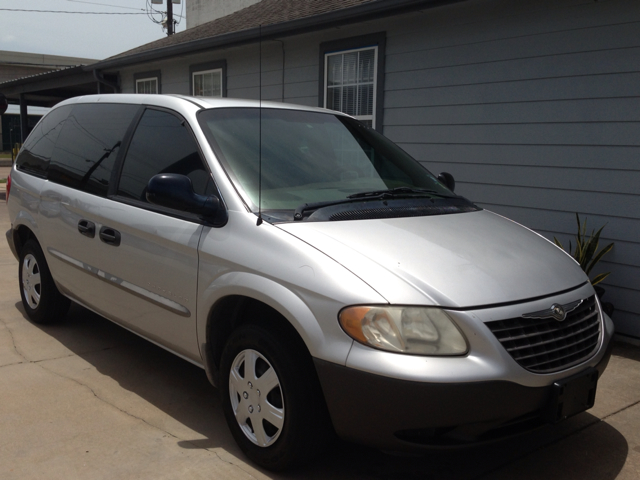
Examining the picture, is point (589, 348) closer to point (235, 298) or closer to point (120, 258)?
point (235, 298)

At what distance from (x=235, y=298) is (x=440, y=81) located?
4.69 m

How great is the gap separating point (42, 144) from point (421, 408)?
156 inches

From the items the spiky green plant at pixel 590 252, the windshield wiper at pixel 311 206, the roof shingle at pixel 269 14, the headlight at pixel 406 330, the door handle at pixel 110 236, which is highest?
the roof shingle at pixel 269 14

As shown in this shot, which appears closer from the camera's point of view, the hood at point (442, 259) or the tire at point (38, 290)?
the hood at point (442, 259)

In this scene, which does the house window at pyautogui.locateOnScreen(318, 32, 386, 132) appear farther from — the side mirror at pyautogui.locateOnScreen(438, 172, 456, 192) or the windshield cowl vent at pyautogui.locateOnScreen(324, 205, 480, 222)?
the windshield cowl vent at pyautogui.locateOnScreen(324, 205, 480, 222)

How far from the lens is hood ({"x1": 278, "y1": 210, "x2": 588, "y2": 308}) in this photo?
8.45 ft

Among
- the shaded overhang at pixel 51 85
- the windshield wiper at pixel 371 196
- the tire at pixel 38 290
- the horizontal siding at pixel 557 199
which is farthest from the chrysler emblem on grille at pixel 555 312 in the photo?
the shaded overhang at pixel 51 85

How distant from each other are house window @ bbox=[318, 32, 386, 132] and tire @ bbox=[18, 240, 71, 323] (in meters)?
4.22

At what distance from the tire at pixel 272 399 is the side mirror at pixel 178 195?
632 mm

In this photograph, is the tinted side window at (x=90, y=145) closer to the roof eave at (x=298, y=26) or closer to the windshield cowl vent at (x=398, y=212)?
the windshield cowl vent at (x=398, y=212)

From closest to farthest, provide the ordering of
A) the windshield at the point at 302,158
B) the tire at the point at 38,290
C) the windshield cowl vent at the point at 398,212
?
the windshield cowl vent at the point at 398,212
the windshield at the point at 302,158
the tire at the point at 38,290

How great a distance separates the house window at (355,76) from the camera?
7.55m

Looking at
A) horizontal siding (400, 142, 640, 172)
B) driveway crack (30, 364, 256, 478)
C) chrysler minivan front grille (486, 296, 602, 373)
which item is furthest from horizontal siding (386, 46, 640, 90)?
driveway crack (30, 364, 256, 478)

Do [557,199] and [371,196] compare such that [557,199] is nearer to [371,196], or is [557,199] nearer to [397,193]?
[397,193]
